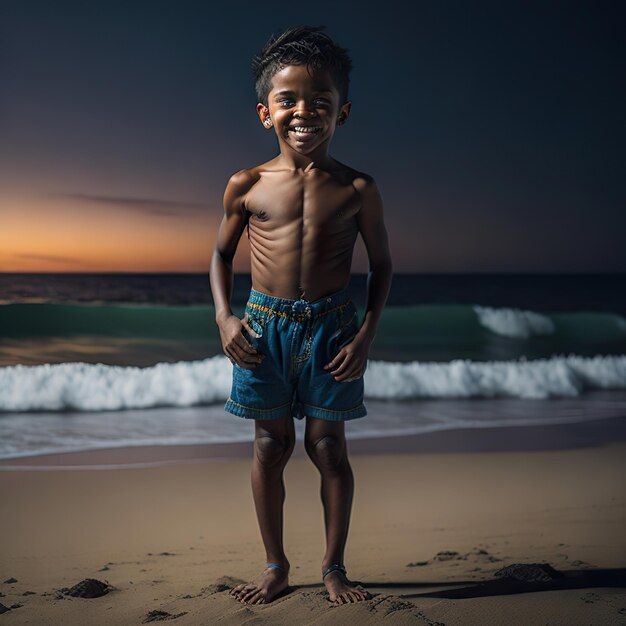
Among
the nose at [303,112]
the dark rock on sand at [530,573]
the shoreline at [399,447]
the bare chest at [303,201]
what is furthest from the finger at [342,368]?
the shoreline at [399,447]

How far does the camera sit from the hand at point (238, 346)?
1.90 metres

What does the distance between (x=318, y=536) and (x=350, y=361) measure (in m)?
0.94

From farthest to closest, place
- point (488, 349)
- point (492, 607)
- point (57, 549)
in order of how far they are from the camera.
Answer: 1. point (488, 349)
2. point (57, 549)
3. point (492, 607)

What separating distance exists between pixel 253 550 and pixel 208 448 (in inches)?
49.9

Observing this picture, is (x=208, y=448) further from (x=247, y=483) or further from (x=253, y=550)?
(x=253, y=550)

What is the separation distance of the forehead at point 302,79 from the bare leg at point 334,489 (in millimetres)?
806

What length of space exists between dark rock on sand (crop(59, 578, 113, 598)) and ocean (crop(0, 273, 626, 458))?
154 centimetres

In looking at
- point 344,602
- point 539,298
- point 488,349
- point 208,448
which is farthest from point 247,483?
point 539,298

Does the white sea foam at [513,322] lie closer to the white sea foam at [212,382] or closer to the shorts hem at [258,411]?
the white sea foam at [212,382]

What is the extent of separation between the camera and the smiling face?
1867mm

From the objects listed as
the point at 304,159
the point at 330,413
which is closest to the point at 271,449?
the point at 330,413

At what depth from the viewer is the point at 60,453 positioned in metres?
3.58

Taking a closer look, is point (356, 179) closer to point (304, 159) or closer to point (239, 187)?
point (304, 159)

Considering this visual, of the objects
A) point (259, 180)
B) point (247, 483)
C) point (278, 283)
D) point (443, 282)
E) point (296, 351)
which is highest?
point (443, 282)
